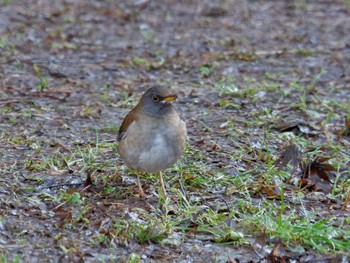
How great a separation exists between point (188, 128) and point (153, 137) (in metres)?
1.89

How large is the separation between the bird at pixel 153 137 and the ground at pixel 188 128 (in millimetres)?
314

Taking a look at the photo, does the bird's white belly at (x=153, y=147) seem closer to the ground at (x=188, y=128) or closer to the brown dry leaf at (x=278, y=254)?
the ground at (x=188, y=128)

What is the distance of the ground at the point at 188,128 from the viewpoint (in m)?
5.51

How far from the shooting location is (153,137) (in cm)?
597

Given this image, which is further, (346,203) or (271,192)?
(271,192)

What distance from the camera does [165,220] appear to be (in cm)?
572

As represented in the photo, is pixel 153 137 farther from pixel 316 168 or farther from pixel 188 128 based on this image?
pixel 188 128

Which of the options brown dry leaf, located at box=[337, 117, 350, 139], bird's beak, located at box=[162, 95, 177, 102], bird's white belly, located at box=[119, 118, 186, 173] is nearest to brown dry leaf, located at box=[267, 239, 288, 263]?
bird's white belly, located at box=[119, 118, 186, 173]

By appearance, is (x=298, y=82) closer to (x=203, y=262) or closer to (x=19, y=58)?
(x=19, y=58)

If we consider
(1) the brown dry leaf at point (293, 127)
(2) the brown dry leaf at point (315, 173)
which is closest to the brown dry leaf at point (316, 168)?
(2) the brown dry leaf at point (315, 173)

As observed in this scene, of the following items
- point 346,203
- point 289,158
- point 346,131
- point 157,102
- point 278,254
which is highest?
point 157,102

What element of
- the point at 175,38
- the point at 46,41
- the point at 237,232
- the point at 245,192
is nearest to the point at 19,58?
the point at 46,41

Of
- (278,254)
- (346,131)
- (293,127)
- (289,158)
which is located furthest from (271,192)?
(346,131)

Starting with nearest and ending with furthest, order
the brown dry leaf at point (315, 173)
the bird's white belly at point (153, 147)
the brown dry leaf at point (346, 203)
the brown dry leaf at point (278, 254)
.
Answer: the brown dry leaf at point (278, 254) → the bird's white belly at point (153, 147) → the brown dry leaf at point (346, 203) → the brown dry leaf at point (315, 173)
